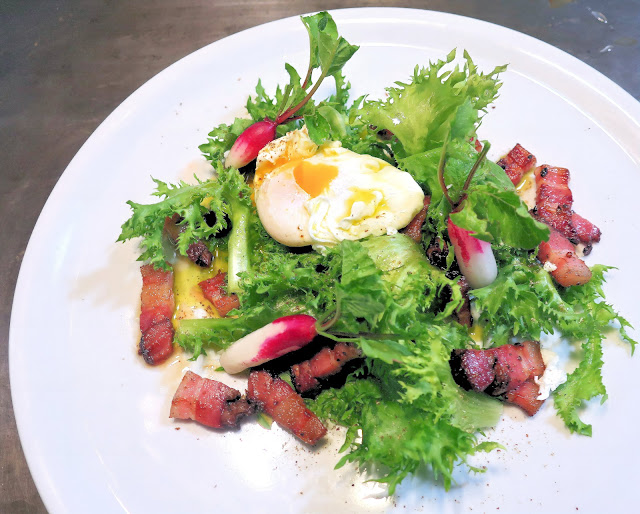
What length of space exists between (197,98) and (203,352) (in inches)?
79.0

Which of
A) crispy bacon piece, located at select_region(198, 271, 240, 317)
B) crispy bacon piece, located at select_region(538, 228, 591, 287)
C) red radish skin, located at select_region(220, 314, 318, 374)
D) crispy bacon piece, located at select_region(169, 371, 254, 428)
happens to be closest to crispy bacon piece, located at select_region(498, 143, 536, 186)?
crispy bacon piece, located at select_region(538, 228, 591, 287)

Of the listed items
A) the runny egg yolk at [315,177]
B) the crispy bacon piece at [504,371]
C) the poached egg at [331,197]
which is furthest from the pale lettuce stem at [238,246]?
the crispy bacon piece at [504,371]

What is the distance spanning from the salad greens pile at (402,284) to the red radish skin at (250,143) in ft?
0.35

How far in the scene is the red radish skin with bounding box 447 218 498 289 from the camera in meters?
2.50

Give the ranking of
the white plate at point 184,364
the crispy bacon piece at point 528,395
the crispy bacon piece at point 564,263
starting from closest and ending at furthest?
the white plate at point 184,364, the crispy bacon piece at point 528,395, the crispy bacon piece at point 564,263

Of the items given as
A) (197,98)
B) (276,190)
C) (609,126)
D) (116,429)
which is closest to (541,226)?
(276,190)

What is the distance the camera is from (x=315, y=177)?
9.32 ft

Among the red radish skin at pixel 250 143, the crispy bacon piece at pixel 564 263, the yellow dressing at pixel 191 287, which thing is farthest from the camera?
the red radish skin at pixel 250 143

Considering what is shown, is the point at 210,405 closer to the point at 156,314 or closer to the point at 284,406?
the point at 284,406

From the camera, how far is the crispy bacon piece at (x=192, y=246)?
305 cm

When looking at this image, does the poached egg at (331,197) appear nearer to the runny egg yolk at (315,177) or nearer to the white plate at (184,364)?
the runny egg yolk at (315,177)

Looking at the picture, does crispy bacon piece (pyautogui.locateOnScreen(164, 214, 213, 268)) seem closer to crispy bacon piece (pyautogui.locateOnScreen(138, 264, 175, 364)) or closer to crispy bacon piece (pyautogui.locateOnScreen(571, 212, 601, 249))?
crispy bacon piece (pyautogui.locateOnScreen(138, 264, 175, 364))

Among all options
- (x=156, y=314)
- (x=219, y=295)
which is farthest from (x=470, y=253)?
(x=156, y=314)

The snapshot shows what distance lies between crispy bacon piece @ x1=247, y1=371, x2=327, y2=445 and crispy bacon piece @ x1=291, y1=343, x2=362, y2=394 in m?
0.08
